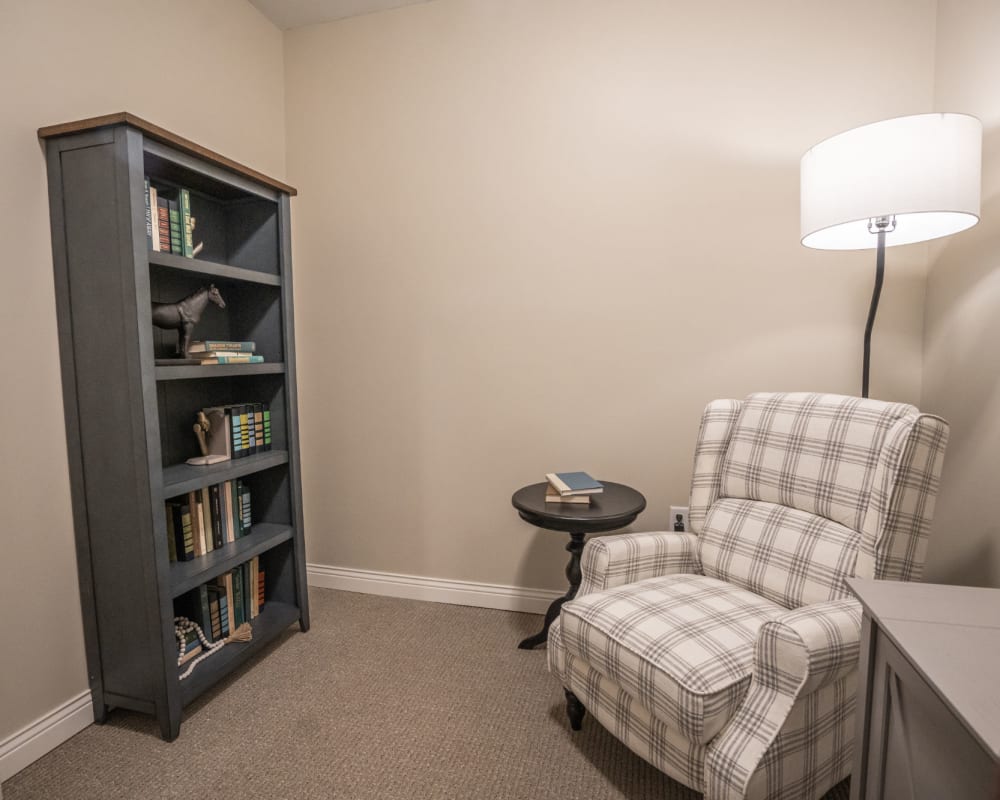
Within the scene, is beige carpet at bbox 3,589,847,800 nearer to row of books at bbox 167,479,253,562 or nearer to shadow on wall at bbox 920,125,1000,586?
row of books at bbox 167,479,253,562

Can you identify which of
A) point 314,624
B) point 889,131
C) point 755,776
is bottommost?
point 314,624

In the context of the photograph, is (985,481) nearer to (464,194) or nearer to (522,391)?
(522,391)

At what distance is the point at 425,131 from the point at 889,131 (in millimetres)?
1662

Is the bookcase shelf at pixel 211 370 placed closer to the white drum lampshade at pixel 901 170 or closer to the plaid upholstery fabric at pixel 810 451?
the plaid upholstery fabric at pixel 810 451

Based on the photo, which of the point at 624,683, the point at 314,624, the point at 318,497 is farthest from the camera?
the point at 318,497

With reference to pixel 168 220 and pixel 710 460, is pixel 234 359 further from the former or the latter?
pixel 710 460

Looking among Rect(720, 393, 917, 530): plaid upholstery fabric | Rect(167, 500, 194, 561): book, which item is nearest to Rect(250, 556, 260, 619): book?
Rect(167, 500, 194, 561): book

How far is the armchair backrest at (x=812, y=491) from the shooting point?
1355 mm

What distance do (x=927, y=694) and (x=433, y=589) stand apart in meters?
1.98

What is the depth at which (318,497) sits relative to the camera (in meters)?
2.65

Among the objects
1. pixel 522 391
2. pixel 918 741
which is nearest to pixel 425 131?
pixel 522 391

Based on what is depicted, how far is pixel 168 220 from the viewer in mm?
1701

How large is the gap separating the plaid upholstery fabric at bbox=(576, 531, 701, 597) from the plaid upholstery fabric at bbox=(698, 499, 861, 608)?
0.06 metres

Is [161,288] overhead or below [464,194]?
below
